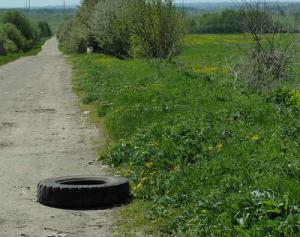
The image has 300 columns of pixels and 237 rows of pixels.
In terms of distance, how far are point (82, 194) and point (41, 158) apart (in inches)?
128

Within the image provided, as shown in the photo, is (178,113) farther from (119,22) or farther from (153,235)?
(119,22)

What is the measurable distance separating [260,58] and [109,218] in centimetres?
1075

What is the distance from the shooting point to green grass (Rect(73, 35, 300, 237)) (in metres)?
6.29

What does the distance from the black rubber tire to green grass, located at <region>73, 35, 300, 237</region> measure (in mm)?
225

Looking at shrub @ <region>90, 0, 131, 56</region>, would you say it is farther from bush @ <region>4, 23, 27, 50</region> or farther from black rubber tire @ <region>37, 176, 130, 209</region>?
bush @ <region>4, 23, 27, 50</region>

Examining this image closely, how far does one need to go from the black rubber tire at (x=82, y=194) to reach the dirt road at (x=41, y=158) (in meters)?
0.15

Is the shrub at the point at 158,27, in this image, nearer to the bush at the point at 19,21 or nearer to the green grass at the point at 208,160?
the green grass at the point at 208,160

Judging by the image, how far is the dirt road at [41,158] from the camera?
721 centimetres

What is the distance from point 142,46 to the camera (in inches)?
1394

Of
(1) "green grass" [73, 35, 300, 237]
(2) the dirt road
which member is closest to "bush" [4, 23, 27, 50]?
(2) the dirt road

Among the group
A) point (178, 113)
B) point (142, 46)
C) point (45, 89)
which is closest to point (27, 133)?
point (178, 113)

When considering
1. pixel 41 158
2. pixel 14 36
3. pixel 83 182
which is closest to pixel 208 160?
pixel 83 182

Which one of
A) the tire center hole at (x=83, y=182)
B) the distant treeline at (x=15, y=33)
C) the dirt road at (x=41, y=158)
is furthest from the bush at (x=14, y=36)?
the tire center hole at (x=83, y=182)

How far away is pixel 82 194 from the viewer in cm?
799
